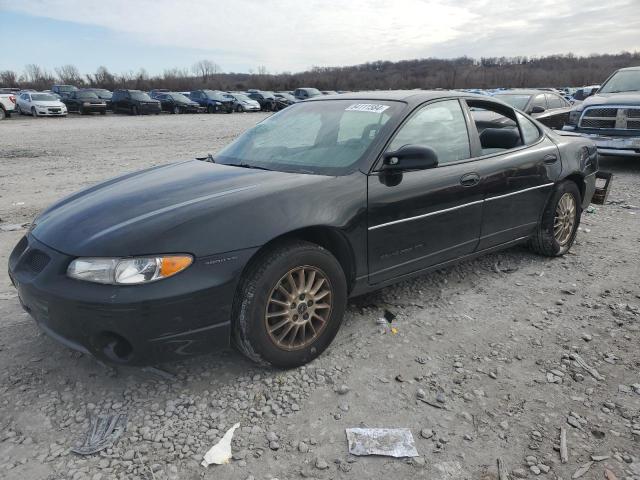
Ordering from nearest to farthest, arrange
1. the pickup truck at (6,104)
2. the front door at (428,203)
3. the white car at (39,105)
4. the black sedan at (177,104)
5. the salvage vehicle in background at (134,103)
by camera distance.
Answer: the front door at (428,203)
the pickup truck at (6,104)
the white car at (39,105)
the salvage vehicle in background at (134,103)
the black sedan at (177,104)

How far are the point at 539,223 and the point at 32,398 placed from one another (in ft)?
13.7

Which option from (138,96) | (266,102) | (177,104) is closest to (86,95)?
(138,96)

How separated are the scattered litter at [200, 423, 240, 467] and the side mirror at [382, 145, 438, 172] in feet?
6.03

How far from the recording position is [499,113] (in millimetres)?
4309

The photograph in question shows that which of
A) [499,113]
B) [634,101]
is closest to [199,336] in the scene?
[499,113]

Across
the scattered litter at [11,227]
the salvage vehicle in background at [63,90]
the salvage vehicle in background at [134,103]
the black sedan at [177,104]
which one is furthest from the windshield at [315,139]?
the salvage vehicle in background at [63,90]

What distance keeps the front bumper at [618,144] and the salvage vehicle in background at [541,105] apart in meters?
2.14

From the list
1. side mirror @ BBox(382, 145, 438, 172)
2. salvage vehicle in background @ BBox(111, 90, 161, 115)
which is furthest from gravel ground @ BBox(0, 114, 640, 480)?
salvage vehicle in background @ BBox(111, 90, 161, 115)

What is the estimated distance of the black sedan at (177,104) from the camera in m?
34.9

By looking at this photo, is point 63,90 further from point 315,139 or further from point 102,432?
point 102,432

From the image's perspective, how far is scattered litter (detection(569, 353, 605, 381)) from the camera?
2816 millimetres

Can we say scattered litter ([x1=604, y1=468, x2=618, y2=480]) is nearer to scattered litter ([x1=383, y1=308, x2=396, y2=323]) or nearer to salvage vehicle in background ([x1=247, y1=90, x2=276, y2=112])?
scattered litter ([x1=383, y1=308, x2=396, y2=323])

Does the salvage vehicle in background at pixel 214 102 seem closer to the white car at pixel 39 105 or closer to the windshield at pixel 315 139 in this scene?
the white car at pixel 39 105

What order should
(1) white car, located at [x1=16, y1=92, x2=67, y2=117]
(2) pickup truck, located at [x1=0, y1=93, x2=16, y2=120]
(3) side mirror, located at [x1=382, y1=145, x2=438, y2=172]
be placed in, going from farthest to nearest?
(1) white car, located at [x1=16, y1=92, x2=67, y2=117]
(2) pickup truck, located at [x1=0, y1=93, x2=16, y2=120]
(3) side mirror, located at [x1=382, y1=145, x2=438, y2=172]
